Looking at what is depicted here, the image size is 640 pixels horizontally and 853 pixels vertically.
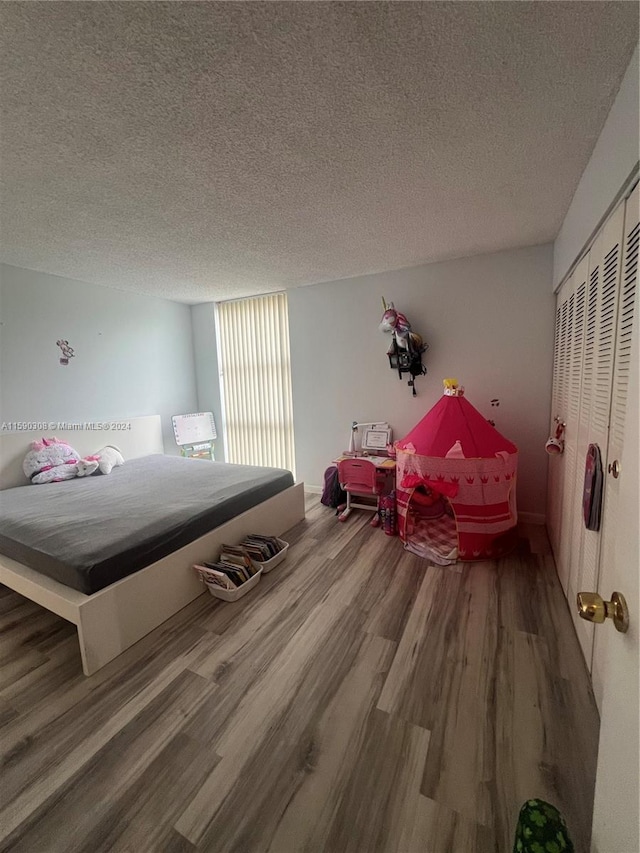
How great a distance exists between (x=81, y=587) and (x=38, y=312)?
9.08 feet

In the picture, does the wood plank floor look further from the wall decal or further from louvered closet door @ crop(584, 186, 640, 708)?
the wall decal

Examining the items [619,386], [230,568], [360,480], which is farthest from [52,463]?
[619,386]

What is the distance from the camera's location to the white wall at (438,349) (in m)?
2.82

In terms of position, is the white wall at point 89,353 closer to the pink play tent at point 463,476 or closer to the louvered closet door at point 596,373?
the pink play tent at point 463,476

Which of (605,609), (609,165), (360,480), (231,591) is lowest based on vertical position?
(231,591)

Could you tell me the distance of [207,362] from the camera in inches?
182

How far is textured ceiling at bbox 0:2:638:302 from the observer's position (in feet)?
3.15

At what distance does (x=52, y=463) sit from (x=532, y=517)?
4370 mm

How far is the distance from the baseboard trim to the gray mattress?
2143 millimetres

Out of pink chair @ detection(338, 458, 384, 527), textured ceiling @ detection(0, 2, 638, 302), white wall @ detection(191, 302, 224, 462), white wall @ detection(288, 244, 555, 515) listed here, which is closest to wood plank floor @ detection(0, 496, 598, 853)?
pink chair @ detection(338, 458, 384, 527)

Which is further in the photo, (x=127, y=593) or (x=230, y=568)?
(x=230, y=568)

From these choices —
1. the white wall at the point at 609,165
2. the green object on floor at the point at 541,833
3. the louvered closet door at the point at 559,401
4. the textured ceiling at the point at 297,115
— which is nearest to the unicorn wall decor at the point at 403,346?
the textured ceiling at the point at 297,115

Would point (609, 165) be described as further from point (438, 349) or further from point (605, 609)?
point (438, 349)

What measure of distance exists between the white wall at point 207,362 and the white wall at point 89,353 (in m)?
0.12
